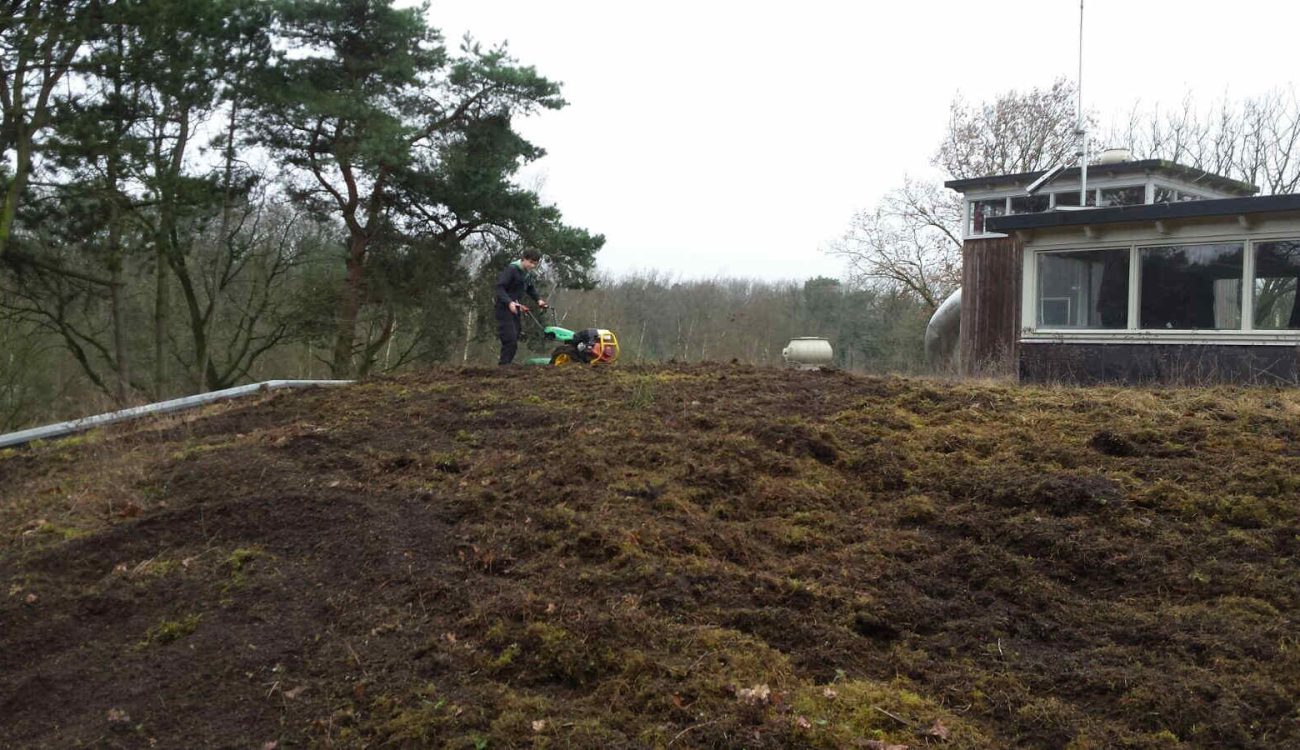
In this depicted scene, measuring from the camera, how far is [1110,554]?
15.2 ft

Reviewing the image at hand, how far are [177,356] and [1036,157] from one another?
80.8ft

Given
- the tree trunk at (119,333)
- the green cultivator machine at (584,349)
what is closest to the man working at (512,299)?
the green cultivator machine at (584,349)

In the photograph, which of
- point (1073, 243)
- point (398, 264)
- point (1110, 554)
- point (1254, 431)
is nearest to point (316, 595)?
point (1110, 554)

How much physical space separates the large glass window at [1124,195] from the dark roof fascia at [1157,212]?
18.9 ft

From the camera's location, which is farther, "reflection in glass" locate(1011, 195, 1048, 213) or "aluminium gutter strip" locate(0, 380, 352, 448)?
"reflection in glass" locate(1011, 195, 1048, 213)

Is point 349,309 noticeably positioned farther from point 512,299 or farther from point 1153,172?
point 1153,172

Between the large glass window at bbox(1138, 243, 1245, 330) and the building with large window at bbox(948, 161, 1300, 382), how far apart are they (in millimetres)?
11

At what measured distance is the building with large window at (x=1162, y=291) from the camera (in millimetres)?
10953

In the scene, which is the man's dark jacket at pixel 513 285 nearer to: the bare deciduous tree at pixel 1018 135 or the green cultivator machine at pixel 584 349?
the green cultivator machine at pixel 584 349

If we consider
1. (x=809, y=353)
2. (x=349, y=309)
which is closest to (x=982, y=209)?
(x=809, y=353)

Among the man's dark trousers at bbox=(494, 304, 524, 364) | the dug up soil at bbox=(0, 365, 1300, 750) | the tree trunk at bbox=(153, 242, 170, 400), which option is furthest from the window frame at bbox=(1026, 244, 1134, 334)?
the tree trunk at bbox=(153, 242, 170, 400)

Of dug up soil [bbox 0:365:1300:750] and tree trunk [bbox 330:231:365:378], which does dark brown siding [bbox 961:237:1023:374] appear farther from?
tree trunk [bbox 330:231:365:378]

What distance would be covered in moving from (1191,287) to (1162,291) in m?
0.31

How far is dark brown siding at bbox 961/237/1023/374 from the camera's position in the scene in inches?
666
